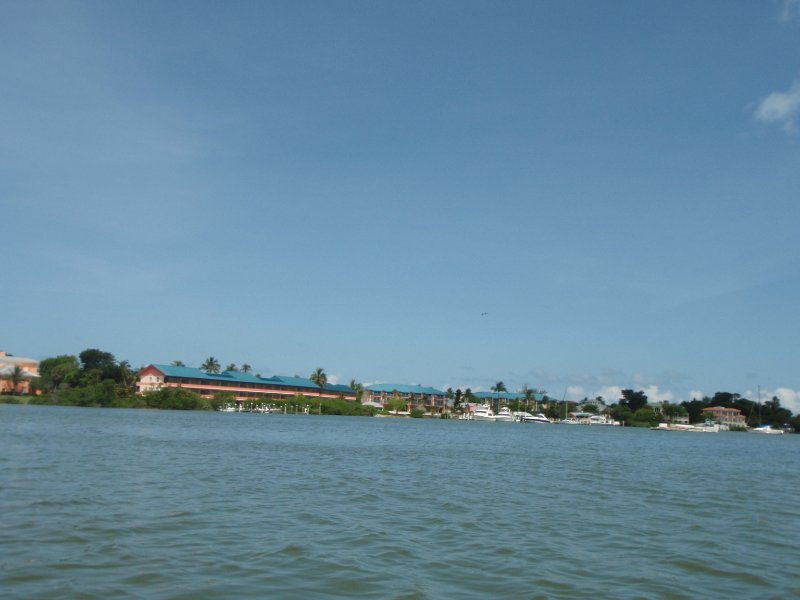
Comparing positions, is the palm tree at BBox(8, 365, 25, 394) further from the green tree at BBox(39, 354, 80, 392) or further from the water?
the water

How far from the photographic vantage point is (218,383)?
589 feet

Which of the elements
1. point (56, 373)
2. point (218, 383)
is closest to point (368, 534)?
point (56, 373)

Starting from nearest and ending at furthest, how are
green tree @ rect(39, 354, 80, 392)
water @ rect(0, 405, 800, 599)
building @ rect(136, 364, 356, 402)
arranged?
1. water @ rect(0, 405, 800, 599)
2. green tree @ rect(39, 354, 80, 392)
3. building @ rect(136, 364, 356, 402)

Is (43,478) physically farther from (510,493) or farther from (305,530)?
(510,493)

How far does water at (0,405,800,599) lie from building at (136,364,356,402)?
143184 mm

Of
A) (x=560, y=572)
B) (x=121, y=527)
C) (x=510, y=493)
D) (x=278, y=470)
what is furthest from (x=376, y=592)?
(x=278, y=470)

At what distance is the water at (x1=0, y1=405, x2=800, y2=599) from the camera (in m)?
12.1

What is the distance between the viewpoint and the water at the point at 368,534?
12.1m

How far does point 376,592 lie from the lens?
11539 mm

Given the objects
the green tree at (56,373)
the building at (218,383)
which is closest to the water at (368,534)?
the green tree at (56,373)

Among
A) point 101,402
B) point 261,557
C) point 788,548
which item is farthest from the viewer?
point 101,402

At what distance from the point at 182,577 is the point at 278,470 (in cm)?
1964

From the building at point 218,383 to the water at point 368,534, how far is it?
14318 cm

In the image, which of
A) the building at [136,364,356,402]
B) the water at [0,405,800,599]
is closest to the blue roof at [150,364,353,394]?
the building at [136,364,356,402]
